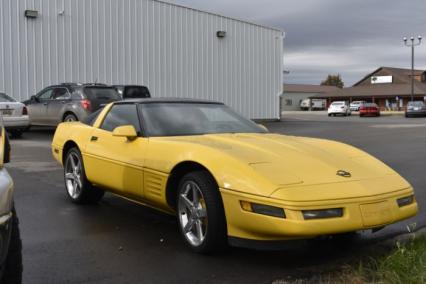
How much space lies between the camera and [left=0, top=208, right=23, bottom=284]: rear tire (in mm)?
3041

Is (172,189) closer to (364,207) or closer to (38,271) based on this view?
(38,271)

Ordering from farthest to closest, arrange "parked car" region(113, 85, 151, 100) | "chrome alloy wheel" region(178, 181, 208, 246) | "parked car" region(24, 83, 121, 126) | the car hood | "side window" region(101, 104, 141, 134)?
"parked car" region(113, 85, 151, 100), "parked car" region(24, 83, 121, 126), "side window" region(101, 104, 141, 134), "chrome alloy wheel" region(178, 181, 208, 246), the car hood

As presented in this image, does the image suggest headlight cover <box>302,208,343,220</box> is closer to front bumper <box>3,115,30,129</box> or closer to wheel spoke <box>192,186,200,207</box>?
wheel spoke <box>192,186,200,207</box>

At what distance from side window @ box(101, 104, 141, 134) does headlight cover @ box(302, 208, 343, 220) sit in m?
2.24

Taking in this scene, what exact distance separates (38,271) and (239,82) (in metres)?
25.4

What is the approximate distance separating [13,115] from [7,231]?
1328cm

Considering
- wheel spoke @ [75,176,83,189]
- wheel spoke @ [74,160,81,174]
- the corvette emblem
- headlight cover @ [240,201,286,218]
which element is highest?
the corvette emblem

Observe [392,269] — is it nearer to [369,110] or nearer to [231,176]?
[231,176]

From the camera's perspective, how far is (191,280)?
13.6 ft

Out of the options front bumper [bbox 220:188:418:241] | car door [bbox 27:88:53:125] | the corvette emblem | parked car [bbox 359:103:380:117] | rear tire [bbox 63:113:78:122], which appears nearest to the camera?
front bumper [bbox 220:188:418:241]

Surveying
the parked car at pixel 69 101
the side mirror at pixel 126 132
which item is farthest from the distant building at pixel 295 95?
the side mirror at pixel 126 132

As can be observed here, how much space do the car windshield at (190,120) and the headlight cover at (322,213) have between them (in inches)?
71.7

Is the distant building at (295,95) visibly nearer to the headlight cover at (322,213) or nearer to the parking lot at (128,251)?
the parking lot at (128,251)

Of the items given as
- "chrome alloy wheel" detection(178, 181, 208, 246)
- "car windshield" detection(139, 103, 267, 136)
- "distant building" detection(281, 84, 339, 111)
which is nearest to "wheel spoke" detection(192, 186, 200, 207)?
"chrome alloy wheel" detection(178, 181, 208, 246)
